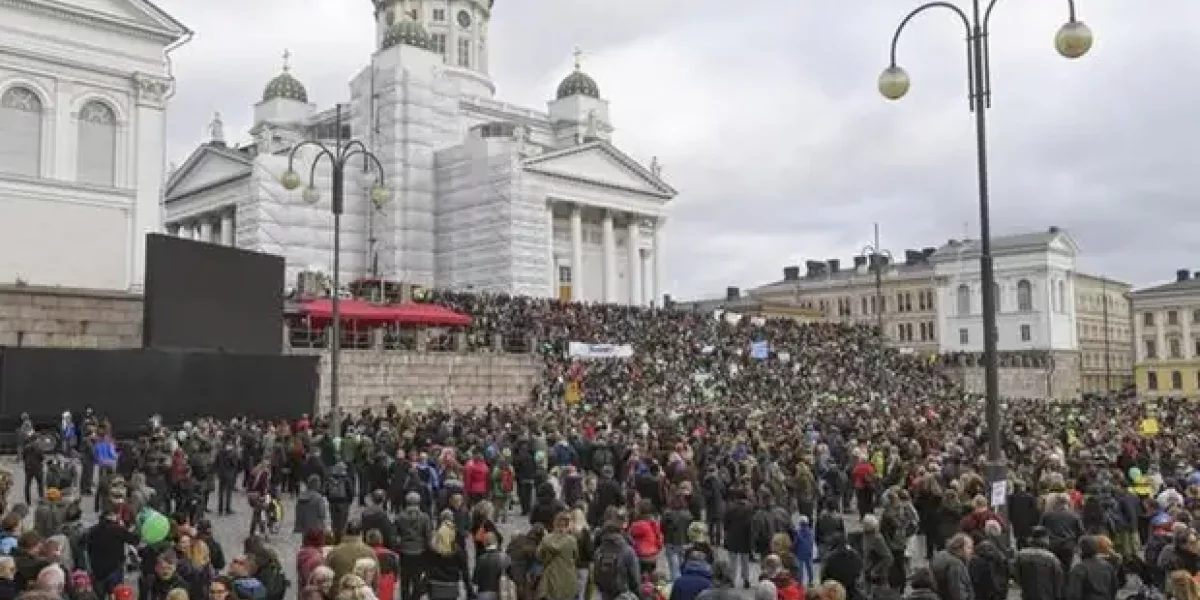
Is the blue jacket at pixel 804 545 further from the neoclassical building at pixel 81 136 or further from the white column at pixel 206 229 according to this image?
the white column at pixel 206 229

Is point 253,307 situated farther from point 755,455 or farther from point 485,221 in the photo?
point 485,221

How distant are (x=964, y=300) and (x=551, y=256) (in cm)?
4265

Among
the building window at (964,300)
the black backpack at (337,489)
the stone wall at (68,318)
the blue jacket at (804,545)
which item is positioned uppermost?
the building window at (964,300)

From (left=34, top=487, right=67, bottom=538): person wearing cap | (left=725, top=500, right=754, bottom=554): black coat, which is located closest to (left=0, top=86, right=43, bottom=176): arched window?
(left=34, top=487, right=67, bottom=538): person wearing cap

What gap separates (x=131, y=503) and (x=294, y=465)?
21.5 feet

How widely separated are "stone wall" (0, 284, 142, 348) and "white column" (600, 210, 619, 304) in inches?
1529

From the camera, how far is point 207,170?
67.5 metres

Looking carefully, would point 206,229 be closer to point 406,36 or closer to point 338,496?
point 406,36

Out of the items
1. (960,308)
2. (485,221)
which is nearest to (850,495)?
(485,221)

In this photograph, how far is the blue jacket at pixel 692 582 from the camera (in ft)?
29.1

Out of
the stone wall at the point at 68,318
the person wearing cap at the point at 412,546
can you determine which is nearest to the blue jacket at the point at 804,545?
the person wearing cap at the point at 412,546

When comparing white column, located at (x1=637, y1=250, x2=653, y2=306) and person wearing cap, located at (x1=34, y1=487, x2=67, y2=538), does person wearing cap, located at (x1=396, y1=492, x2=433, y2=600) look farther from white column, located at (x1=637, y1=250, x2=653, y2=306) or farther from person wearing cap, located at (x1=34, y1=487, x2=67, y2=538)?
white column, located at (x1=637, y1=250, x2=653, y2=306)

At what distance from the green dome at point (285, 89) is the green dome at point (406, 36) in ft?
50.2

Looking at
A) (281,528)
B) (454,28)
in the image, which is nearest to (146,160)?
(281,528)
